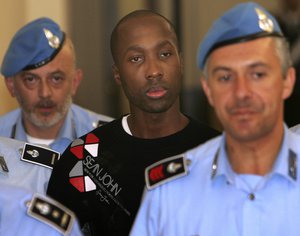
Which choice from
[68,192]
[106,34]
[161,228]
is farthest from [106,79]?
[161,228]

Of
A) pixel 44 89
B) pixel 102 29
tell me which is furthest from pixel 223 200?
pixel 102 29

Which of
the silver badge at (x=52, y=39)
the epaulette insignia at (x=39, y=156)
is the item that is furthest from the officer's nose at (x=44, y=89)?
the epaulette insignia at (x=39, y=156)

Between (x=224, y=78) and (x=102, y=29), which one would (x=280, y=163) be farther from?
(x=102, y=29)

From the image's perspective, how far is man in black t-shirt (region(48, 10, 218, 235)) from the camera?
2508 millimetres

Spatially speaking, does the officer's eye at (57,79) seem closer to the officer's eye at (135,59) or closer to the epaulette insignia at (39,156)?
the epaulette insignia at (39,156)

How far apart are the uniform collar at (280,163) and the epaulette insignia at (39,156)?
32.1 inches

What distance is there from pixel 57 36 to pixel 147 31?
91 cm

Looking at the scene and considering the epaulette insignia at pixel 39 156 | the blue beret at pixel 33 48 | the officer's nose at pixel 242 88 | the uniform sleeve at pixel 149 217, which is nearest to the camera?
the officer's nose at pixel 242 88

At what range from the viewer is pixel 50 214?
212 cm

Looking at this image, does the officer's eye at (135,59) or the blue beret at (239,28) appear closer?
the blue beret at (239,28)

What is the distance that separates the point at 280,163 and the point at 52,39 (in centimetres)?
160

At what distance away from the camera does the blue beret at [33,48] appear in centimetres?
327

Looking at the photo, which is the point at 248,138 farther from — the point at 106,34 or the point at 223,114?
the point at 106,34

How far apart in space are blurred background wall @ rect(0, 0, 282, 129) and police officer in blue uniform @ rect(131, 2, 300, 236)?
2.74 m
